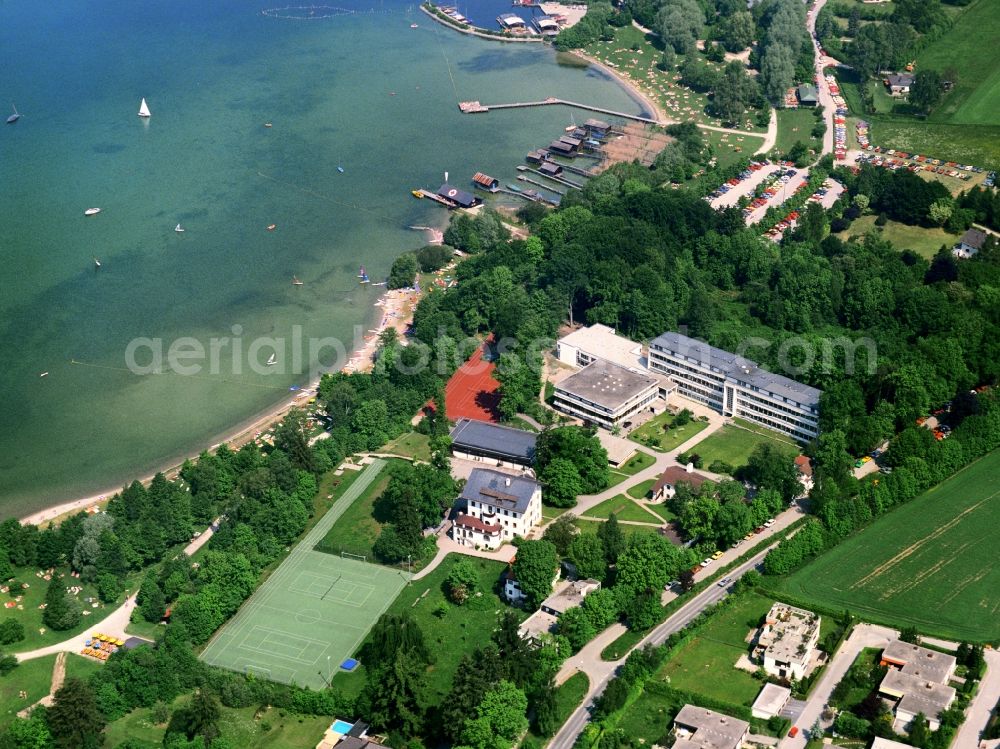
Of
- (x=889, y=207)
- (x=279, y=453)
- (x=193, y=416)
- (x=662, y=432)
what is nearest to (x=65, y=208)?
(x=193, y=416)

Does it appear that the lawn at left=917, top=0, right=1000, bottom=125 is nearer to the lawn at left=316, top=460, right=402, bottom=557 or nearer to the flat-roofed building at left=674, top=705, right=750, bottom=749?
the lawn at left=316, top=460, right=402, bottom=557

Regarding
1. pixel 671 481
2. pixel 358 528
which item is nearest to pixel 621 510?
pixel 671 481

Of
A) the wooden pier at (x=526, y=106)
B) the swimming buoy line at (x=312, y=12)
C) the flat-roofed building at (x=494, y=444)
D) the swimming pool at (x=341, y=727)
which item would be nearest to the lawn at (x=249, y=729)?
the swimming pool at (x=341, y=727)

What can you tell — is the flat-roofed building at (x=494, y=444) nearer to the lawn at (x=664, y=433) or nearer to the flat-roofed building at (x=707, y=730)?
the lawn at (x=664, y=433)

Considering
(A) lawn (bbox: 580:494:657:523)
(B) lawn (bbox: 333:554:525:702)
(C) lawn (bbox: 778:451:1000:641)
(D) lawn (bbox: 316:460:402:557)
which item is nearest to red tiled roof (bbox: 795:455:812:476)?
(C) lawn (bbox: 778:451:1000:641)

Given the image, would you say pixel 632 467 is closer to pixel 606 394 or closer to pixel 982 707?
pixel 606 394

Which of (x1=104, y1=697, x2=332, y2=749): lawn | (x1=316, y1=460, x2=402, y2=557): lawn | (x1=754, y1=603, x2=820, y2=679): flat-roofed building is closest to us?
(x1=104, y1=697, x2=332, y2=749): lawn
